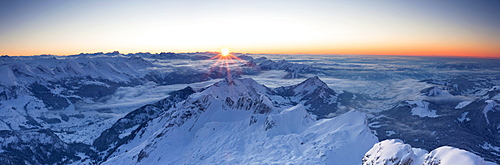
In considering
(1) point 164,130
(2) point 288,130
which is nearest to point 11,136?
(1) point 164,130

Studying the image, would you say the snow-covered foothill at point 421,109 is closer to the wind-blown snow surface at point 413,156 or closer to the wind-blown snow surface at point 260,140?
the wind-blown snow surface at point 260,140

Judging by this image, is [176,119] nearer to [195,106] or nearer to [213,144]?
[195,106]

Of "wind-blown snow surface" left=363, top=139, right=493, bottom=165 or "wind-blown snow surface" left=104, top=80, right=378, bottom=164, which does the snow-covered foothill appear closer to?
"wind-blown snow surface" left=104, top=80, right=378, bottom=164

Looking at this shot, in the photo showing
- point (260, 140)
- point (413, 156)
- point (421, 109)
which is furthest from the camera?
point (421, 109)

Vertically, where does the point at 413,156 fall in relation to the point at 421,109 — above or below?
above

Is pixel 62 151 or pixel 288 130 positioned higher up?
pixel 288 130

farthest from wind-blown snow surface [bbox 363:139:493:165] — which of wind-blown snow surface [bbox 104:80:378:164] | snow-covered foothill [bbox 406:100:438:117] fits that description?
snow-covered foothill [bbox 406:100:438:117]

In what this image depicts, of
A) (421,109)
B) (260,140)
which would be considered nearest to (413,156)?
(260,140)

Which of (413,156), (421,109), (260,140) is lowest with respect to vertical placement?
(421,109)

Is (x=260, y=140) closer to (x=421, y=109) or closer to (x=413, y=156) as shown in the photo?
(x=413, y=156)
